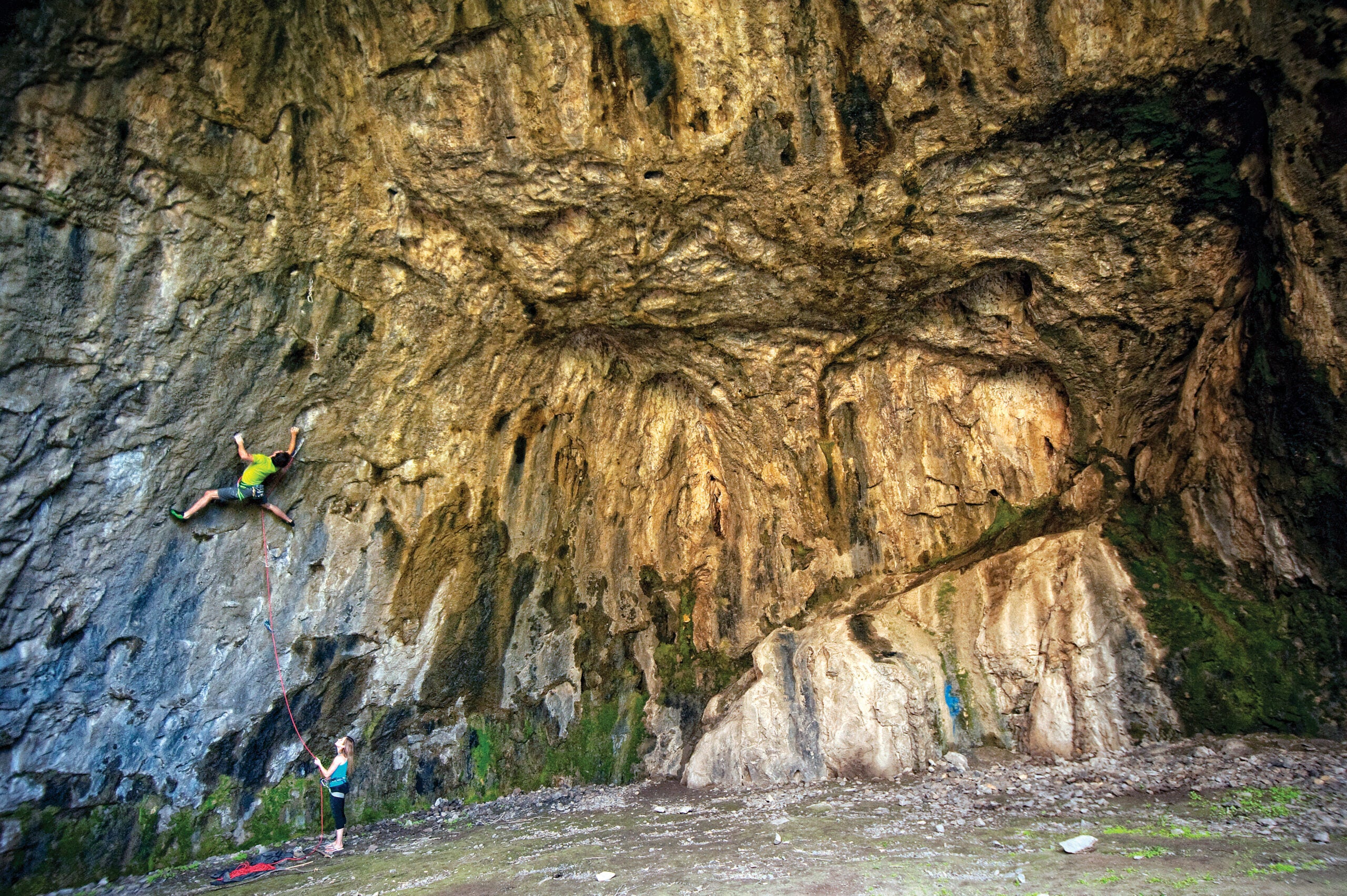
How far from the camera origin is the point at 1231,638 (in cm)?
888

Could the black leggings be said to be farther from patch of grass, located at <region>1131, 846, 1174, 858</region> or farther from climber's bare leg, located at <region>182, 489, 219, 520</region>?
patch of grass, located at <region>1131, 846, 1174, 858</region>

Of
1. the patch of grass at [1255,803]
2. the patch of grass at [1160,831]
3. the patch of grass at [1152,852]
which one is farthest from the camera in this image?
the patch of grass at [1255,803]

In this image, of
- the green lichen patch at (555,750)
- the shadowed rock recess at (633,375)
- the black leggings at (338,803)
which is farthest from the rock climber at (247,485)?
the green lichen patch at (555,750)

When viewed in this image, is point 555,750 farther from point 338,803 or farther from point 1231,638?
point 1231,638

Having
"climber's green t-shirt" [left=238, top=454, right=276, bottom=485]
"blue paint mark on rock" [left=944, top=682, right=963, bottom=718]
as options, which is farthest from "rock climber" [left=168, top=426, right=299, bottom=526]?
"blue paint mark on rock" [left=944, top=682, right=963, bottom=718]

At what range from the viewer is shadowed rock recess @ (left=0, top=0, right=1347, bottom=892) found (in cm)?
761

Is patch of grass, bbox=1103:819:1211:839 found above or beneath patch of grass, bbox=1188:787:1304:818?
beneath

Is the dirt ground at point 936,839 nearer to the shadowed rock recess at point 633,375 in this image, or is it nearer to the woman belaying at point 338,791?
the woman belaying at point 338,791

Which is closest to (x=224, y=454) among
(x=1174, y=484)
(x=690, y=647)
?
(x=690, y=647)

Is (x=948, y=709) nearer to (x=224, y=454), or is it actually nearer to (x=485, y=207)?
(x=485, y=207)

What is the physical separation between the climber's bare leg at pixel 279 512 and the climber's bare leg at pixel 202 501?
555 millimetres

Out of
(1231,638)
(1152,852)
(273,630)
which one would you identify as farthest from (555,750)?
(1231,638)

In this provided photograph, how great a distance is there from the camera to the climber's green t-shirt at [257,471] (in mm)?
8953

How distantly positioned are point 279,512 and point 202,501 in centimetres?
84
